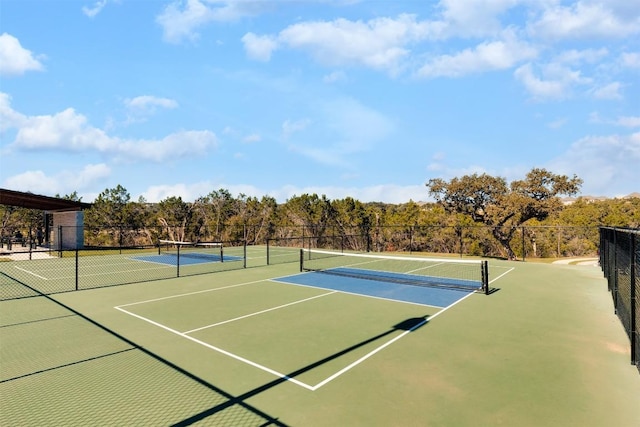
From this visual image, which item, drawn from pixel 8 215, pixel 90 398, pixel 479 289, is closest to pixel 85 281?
pixel 90 398

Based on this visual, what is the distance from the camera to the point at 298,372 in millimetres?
5566

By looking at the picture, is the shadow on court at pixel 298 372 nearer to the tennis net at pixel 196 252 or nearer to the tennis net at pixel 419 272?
the tennis net at pixel 419 272

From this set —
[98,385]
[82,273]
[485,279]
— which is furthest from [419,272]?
[82,273]

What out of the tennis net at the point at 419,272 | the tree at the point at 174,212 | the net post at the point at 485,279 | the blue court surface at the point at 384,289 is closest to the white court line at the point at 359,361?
the blue court surface at the point at 384,289

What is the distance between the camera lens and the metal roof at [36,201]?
22312 mm

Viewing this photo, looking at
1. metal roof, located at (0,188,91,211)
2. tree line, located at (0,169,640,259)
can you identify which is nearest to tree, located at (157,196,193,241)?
tree line, located at (0,169,640,259)

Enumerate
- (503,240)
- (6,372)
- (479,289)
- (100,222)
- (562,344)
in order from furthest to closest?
(100,222) → (503,240) → (479,289) → (562,344) → (6,372)

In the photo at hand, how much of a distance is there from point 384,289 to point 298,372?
699 centimetres

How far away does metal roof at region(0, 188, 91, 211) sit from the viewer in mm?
22312

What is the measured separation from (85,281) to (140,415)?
11727mm

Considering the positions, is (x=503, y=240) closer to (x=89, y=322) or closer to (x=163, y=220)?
(x=89, y=322)

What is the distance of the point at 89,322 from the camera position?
332 inches

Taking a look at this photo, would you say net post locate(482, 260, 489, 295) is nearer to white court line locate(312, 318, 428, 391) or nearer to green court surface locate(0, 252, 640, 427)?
green court surface locate(0, 252, 640, 427)

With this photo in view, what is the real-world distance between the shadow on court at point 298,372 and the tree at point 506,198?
55.9 feet
